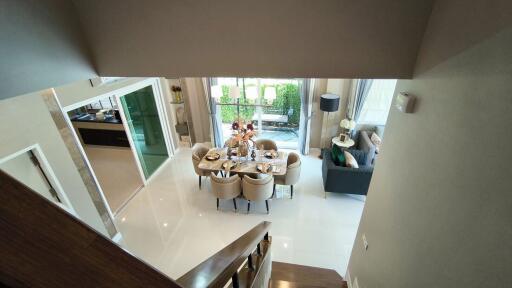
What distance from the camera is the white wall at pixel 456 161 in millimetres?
858

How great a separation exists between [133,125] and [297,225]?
4016 mm

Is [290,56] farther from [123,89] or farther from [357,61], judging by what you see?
[123,89]

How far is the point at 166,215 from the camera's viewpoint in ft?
14.6

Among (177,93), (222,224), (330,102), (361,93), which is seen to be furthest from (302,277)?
(177,93)

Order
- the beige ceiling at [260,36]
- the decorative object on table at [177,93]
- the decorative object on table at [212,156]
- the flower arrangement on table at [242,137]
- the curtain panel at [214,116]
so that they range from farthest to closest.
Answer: the decorative object on table at [177,93], the curtain panel at [214,116], the decorative object on table at [212,156], the flower arrangement on table at [242,137], the beige ceiling at [260,36]

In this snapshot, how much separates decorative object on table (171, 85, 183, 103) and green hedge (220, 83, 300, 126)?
110cm

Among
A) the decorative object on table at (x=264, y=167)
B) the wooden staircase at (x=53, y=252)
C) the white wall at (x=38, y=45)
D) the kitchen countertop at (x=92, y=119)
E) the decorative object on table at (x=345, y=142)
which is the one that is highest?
the white wall at (x=38, y=45)

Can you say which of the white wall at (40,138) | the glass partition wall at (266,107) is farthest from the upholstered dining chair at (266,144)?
the white wall at (40,138)

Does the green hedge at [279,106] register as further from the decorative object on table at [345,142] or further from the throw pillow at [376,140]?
the throw pillow at [376,140]

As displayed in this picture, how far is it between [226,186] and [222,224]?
2.38 feet

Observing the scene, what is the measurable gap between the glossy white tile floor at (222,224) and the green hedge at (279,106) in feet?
6.20

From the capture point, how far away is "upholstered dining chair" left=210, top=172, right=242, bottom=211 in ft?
13.5

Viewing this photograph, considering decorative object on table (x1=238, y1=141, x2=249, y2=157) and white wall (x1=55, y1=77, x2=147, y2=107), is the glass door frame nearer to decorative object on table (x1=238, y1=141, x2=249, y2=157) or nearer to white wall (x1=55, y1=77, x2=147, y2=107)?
white wall (x1=55, y1=77, x2=147, y2=107)

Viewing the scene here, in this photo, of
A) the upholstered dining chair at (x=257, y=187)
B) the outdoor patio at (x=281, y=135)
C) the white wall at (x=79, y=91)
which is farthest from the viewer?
the outdoor patio at (x=281, y=135)
